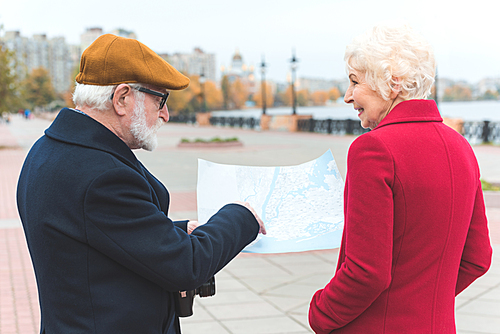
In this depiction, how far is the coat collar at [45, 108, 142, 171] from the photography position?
1400 millimetres

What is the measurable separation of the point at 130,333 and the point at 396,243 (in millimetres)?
842

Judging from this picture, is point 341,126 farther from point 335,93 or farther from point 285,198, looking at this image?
point 285,198

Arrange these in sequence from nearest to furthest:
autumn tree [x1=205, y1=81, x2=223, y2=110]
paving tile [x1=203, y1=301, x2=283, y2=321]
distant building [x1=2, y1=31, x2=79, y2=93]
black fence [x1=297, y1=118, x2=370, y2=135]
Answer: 1. paving tile [x1=203, y1=301, x2=283, y2=321]
2. black fence [x1=297, y1=118, x2=370, y2=135]
3. autumn tree [x1=205, y1=81, x2=223, y2=110]
4. distant building [x1=2, y1=31, x2=79, y2=93]

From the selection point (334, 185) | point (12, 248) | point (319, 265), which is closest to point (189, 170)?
point (12, 248)

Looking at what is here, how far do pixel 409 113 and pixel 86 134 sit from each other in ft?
3.21

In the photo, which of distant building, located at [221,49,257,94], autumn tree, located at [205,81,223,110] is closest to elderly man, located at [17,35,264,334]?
distant building, located at [221,49,257,94]

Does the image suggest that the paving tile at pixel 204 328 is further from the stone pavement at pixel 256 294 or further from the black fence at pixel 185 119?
the black fence at pixel 185 119

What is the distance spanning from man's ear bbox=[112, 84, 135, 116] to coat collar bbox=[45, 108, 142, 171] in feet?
0.25

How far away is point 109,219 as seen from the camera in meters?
1.30

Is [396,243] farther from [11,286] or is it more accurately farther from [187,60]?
[187,60]

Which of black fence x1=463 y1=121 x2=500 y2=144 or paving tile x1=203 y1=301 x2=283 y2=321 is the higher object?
black fence x1=463 y1=121 x2=500 y2=144

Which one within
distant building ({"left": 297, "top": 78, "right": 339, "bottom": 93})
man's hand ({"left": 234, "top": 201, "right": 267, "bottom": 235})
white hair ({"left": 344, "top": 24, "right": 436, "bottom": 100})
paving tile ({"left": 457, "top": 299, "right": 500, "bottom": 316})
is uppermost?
distant building ({"left": 297, "top": 78, "right": 339, "bottom": 93})

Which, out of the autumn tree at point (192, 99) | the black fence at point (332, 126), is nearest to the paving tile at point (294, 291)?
the black fence at point (332, 126)

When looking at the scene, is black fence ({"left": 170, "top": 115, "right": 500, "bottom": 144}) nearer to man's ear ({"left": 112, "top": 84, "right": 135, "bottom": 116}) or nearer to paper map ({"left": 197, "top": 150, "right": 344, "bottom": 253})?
paper map ({"left": 197, "top": 150, "right": 344, "bottom": 253})
